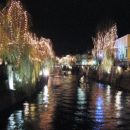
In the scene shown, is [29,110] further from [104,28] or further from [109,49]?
[104,28]

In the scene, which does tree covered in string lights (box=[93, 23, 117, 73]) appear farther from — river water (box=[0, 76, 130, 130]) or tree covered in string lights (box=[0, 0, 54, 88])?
river water (box=[0, 76, 130, 130])

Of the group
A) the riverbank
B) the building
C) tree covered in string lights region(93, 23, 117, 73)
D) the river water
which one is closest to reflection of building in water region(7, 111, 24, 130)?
the river water

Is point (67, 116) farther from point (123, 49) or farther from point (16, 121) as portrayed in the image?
point (123, 49)

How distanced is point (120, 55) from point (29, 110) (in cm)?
7554

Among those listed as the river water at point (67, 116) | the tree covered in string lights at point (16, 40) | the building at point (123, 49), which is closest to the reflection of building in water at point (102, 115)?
the river water at point (67, 116)

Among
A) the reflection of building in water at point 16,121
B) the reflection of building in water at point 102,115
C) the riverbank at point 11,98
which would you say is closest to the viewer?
the reflection of building in water at point 16,121

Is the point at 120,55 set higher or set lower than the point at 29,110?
higher

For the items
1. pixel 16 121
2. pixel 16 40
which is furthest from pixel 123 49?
pixel 16 121

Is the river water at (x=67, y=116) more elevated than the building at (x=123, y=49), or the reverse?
the building at (x=123, y=49)

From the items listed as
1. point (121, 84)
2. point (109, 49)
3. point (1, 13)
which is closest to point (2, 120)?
point (1, 13)

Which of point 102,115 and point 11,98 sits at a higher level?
point 11,98

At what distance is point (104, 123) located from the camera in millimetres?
25391

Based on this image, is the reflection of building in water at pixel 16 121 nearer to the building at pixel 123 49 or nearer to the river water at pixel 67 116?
the river water at pixel 67 116

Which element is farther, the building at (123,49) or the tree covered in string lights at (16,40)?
the building at (123,49)
